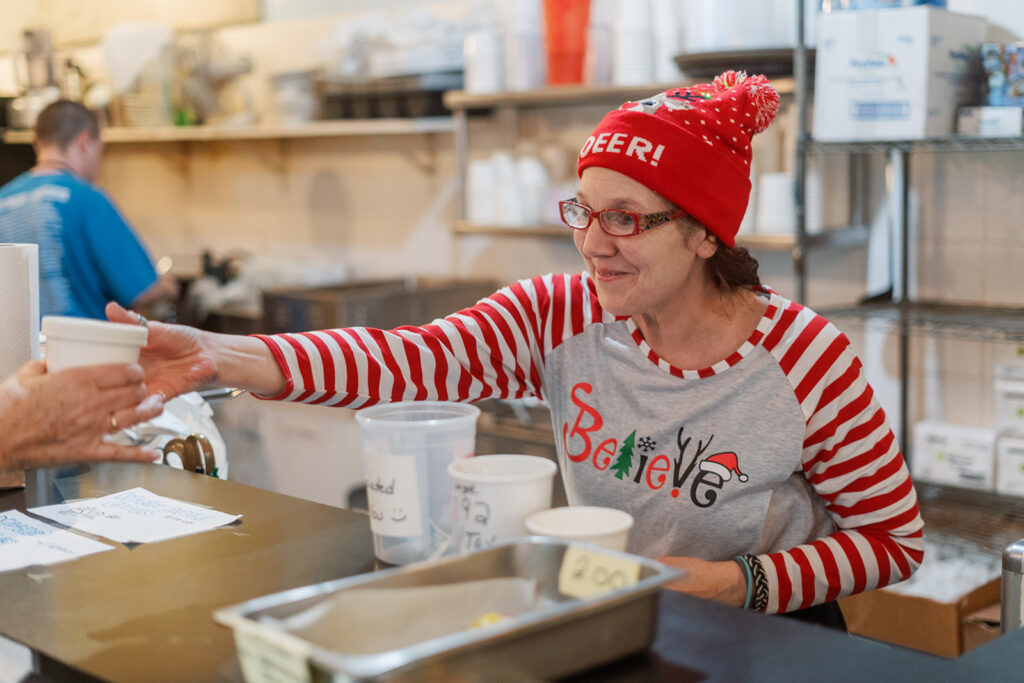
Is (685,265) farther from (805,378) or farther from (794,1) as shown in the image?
(794,1)

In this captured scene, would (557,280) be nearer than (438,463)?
No

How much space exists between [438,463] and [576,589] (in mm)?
281

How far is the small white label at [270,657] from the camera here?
2.70 ft

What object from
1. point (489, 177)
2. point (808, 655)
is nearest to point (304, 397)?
point (808, 655)

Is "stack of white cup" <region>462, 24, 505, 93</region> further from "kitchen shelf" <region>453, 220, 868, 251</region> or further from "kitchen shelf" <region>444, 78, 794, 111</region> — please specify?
"kitchen shelf" <region>453, 220, 868, 251</region>

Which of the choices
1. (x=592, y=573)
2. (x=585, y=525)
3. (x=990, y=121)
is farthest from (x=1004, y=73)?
(x=592, y=573)

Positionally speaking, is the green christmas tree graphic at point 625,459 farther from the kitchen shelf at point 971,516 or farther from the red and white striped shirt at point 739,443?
the kitchen shelf at point 971,516

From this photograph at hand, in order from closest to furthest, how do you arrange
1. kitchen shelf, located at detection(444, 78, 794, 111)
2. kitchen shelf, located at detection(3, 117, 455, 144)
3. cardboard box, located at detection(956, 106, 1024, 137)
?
cardboard box, located at detection(956, 106, 1024, 137) < kitchen shelf, located at detection(444, 78, 794, 111) < kitchen shelf, located at detection(3, 117, 455, 144)

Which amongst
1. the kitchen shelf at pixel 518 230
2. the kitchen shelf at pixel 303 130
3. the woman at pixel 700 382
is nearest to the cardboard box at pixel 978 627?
the woman at pixel 700 382

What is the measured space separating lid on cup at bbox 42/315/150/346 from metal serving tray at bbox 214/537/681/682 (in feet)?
1.29

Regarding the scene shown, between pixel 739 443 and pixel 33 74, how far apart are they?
200 inches

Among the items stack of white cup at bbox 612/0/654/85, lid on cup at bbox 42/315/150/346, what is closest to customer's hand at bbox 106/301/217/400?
lid on cup at bbox 42/315/150/346

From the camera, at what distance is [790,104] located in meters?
3.03

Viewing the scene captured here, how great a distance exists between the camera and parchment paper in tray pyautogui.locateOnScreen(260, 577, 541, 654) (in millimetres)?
902
